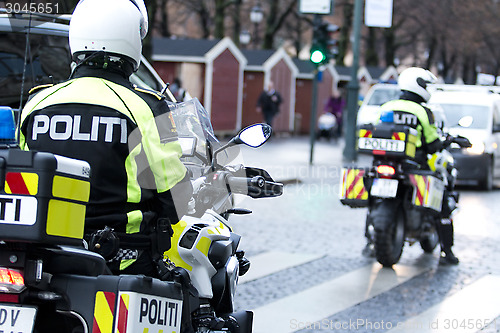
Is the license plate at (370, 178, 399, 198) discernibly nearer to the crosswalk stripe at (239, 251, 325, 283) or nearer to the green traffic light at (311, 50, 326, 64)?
the crosswalk stripe at (239, 251, 325, 283)

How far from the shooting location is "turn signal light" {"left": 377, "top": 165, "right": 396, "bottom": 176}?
27.2ft

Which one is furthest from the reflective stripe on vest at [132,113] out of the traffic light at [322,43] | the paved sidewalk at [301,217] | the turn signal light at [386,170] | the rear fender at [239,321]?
the traffic light at [322,43]

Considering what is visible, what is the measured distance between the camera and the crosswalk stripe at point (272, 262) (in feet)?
25.9

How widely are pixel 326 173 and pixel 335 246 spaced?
29.4 feet

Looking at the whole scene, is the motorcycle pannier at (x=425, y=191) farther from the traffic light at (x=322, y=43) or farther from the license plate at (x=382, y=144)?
the traffic light at (x=322, y=43)

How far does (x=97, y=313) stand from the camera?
10.2 feet

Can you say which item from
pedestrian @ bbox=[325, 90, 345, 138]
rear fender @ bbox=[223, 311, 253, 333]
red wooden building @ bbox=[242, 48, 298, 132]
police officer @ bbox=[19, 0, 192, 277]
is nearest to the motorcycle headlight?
rear fender @ bbox=[223, 311, 253, 333]

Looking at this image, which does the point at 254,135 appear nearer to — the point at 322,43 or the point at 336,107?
the point at 322,43

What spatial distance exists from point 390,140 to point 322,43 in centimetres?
1114

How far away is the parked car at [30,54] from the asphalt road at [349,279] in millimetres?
2456

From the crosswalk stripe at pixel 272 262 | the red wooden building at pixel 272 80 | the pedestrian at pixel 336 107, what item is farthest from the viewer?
the pedestrian at pixel 336 107

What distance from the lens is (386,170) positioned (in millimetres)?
8305

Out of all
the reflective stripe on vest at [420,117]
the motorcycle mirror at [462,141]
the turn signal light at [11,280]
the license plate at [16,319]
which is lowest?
the license plate at [16,319]

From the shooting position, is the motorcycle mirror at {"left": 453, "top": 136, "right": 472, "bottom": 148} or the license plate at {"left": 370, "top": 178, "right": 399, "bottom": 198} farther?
the motorcycle mirror at {"left": 453, "top": 136, "right": 472, "bottom": 148}
